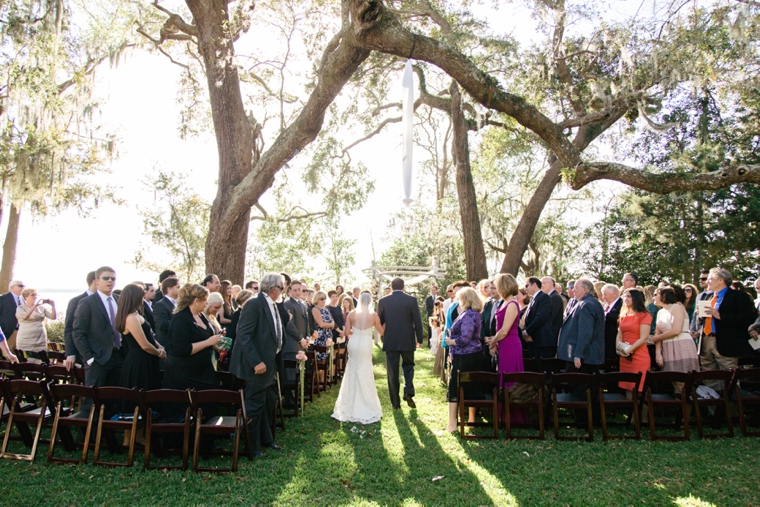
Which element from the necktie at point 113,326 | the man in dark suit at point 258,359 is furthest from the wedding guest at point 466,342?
the necktie at point 113,326

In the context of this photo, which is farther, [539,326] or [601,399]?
[539,326]

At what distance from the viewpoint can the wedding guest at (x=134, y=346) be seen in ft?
15.7

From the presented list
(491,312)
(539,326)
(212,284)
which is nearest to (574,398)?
(539,326)

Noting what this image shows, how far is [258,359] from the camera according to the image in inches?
192

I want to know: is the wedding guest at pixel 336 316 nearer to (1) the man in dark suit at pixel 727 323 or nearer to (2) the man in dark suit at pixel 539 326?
(2) the man in dark suit at pixel 539 326

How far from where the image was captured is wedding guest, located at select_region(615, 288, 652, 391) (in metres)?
5.80

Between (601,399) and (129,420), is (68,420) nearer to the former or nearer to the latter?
(129,420)

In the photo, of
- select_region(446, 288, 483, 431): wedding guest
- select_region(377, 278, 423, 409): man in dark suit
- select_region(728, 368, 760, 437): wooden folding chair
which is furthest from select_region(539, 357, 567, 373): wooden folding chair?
select_region(728, 368, 760, 437): wooden folding chair

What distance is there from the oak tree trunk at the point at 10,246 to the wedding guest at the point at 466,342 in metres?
14.4

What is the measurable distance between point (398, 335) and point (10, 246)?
13.8m

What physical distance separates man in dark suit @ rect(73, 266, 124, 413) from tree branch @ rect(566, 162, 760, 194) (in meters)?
6.69

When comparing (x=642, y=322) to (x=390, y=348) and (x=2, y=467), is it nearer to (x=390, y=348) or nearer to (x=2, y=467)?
(x=390, y=348)

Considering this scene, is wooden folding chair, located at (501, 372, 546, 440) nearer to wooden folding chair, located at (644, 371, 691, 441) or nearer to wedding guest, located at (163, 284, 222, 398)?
wooden folding chair, located at (644, 371, 691, 441)

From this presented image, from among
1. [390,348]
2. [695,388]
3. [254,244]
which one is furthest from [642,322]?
[254,244]
